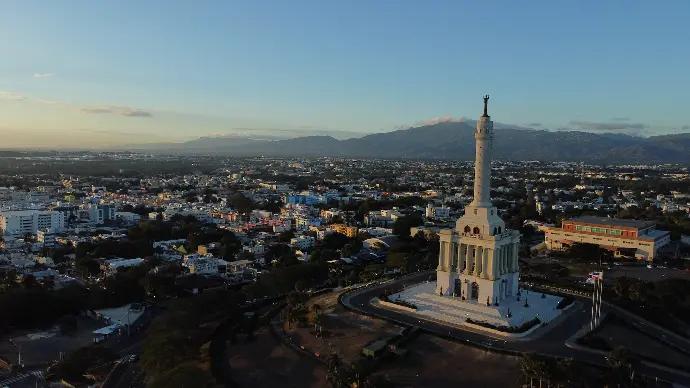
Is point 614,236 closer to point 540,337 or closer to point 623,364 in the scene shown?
point 540,337

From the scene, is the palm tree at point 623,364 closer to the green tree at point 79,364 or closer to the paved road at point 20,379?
the green tree at point 79,364

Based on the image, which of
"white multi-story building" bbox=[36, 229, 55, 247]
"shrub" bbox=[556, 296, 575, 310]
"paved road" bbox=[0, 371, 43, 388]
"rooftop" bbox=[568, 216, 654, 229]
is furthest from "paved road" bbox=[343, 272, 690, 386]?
"white multi-story building" bbox=[36, 229, 55, 247]

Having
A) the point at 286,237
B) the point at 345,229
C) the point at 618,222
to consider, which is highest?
the point at 618,222

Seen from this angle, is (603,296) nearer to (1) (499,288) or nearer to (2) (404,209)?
(1) (499,288)

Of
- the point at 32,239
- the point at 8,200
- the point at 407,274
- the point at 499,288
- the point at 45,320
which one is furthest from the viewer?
the point at 8,200

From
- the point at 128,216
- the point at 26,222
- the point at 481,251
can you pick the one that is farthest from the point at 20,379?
the point at 128,216

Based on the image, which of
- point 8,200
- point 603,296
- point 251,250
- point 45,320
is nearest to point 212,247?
point 251,250
